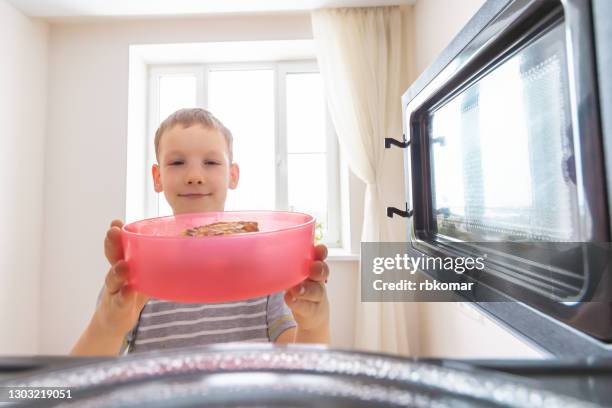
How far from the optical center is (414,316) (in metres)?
1.41

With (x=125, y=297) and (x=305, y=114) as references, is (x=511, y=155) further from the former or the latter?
(x=305, y=114)

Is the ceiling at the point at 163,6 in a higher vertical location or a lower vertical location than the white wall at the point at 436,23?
higher

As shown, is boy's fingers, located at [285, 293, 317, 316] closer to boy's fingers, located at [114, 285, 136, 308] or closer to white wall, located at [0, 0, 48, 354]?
boy's fingers, located at [114, 285, 136, 308]

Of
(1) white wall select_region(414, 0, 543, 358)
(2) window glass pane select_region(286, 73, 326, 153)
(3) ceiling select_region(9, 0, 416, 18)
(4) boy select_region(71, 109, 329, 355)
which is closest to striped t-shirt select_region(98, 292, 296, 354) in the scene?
(4) boy select_region(71, 109, 329, 355)

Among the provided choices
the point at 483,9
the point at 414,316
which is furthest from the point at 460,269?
the point at 414,316

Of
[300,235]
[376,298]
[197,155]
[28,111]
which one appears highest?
[28,111]

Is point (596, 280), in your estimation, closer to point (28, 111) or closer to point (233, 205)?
point (233, 205)

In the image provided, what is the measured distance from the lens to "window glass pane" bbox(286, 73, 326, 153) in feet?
5.41

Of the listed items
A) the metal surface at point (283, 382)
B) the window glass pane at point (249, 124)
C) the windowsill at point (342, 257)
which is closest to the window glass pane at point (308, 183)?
the window glass pane at point (249, 124)

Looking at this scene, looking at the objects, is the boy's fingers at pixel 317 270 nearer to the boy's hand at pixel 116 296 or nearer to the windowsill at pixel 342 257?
the boy's hand at pixel 116 296

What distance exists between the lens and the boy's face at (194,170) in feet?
1.70

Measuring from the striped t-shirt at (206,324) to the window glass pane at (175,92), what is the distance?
1.36m

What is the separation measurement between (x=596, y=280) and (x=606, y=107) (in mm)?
114

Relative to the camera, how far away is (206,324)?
2.09 ft
